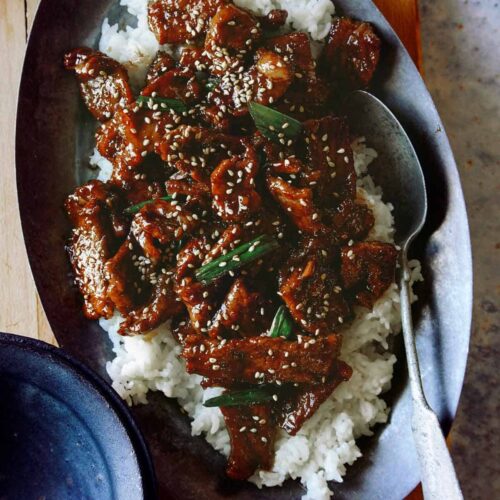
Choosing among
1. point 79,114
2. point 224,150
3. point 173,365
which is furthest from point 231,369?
point 79,114

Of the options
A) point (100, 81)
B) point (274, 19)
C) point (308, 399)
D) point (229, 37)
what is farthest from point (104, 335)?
point (274, 19)

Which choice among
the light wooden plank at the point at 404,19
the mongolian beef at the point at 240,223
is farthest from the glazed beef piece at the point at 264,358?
the light wooden plank at the point at 404,19

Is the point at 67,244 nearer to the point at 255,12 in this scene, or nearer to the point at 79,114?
the point at 79,114

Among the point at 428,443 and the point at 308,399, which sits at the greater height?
the point at 428,443

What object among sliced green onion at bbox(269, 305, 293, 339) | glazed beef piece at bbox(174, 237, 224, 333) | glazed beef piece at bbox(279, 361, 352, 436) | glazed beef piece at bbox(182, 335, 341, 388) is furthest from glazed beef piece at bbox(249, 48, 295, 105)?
glazed beef piece at bbox(279, 361, 352, 436)

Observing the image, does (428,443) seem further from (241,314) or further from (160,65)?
(160,65)

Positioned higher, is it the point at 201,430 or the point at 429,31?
the point at 429,31

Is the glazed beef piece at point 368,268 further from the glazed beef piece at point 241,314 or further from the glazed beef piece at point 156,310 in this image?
the glazed beef piece at point 156,310

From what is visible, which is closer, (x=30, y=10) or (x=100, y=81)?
(x=100, y=81)
